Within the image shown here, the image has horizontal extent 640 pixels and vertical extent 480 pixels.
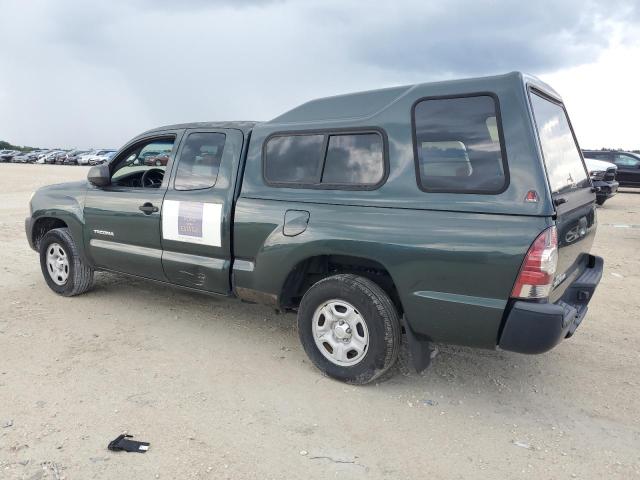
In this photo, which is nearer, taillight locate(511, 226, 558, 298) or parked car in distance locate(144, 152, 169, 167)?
taillight locate(511, 226, 558, 298)

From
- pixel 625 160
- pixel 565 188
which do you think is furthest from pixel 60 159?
pixel 565 188

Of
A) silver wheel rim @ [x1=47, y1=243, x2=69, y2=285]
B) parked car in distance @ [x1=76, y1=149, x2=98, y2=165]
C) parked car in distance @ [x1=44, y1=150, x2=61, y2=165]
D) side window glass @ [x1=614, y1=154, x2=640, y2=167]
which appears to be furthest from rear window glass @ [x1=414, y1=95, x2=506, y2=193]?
parked car in distance @ [x1=44, y1=150, x2=61, y2=165]

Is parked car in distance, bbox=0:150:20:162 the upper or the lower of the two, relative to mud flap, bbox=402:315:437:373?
upper

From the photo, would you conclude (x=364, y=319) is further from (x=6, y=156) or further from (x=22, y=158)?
(x=6, y=156)

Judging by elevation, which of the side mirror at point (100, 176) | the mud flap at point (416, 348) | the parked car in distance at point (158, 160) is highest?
the parked car in distance at point (158, 160)

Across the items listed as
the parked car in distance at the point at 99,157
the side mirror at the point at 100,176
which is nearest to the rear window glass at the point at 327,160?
the side mirror at the point at 100,176

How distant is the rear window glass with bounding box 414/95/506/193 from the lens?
297 centimetres

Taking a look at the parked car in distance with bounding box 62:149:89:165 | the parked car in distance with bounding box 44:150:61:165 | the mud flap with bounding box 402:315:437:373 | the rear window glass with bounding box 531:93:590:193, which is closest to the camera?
the rear window glass with bounding box 531:93:590:193

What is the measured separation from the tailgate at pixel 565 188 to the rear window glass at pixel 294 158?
147 centimetres

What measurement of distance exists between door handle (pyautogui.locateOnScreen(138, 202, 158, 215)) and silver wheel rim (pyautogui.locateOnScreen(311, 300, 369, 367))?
1850mm

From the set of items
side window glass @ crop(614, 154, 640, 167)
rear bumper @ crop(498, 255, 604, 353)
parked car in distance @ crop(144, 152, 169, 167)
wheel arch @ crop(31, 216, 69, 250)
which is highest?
side window glass @ crop(614, 154, 640, 167)

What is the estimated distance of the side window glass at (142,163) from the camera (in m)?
4.77

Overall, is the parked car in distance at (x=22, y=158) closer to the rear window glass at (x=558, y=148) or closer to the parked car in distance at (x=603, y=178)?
the parked car in distance at (x=603, y=178)

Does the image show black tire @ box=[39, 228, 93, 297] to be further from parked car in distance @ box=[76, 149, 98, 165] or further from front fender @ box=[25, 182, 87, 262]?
parked car in distance @ box=[76, 149, 98, 165]
